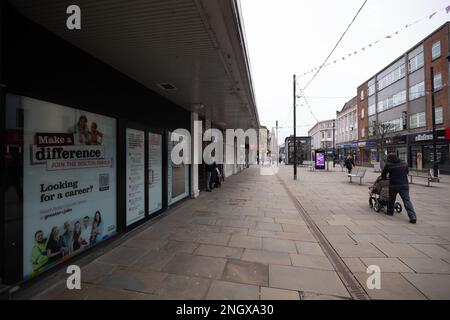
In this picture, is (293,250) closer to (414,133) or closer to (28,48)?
(28,48)

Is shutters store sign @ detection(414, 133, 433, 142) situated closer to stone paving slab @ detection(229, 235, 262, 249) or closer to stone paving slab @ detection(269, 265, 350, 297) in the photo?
stone paving slab @ detection(229, 235, 262, 249)

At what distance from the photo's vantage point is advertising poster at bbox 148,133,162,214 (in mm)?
6008

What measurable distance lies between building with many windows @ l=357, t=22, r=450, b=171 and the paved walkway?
17.1 m

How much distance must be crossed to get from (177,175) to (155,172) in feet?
5.66

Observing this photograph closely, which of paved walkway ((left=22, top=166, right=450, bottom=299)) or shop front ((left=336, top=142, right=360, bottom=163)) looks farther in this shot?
shop front ((left=336, top=142, right=360, bottom=163))

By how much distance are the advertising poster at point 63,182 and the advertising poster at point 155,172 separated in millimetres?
1454

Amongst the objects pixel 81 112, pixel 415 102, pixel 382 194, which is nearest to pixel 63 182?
pixel 81 112

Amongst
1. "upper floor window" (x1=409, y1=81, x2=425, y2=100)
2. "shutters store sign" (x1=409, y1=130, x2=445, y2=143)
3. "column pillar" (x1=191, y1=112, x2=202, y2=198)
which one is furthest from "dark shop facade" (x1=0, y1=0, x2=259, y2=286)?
"upper floor window" (x1=409, y1=81, x2=425, y2=100)

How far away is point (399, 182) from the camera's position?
5.89 metres

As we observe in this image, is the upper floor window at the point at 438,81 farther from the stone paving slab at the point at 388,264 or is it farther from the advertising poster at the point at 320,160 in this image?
the stone paving slab at the point at 388,264

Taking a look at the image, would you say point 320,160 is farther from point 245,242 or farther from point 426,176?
point 245,242

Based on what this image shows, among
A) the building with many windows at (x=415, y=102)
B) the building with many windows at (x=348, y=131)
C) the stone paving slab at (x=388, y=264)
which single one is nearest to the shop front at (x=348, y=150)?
the building with many windows at (x=348, y=131)
